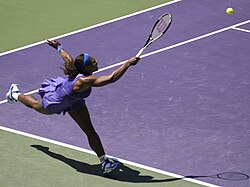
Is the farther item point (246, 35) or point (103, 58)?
point (246, 35)

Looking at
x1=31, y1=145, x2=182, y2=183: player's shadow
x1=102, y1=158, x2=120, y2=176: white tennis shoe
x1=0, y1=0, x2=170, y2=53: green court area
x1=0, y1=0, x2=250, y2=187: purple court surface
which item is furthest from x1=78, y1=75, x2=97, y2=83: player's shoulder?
x1=0, y1=0, x2=170, y2=53: green court area

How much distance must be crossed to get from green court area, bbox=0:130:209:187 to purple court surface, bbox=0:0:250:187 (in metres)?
0.31

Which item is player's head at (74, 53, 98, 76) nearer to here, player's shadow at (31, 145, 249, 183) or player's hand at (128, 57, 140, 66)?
player's hand at (128, 57, 140, 66)

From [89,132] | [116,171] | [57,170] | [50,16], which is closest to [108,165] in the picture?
[116,171]

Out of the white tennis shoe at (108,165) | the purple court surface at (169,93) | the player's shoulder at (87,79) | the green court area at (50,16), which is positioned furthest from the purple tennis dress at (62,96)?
the green court area at (50,16)

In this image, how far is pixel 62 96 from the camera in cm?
1312

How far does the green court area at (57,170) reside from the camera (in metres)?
12.9

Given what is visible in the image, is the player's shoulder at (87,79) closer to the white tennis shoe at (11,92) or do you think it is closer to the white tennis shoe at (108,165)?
the white tennis shoe at (108,165)

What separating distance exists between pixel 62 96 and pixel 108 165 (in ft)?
3.76

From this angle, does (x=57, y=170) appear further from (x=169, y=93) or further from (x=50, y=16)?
(x=50, y=16)

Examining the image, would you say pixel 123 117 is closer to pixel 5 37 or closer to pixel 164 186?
pixel 164 186

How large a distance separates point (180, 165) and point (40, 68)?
14.6 feet

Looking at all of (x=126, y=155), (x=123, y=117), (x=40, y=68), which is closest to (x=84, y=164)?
(x=126, y=155)

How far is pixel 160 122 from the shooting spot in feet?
48.7
